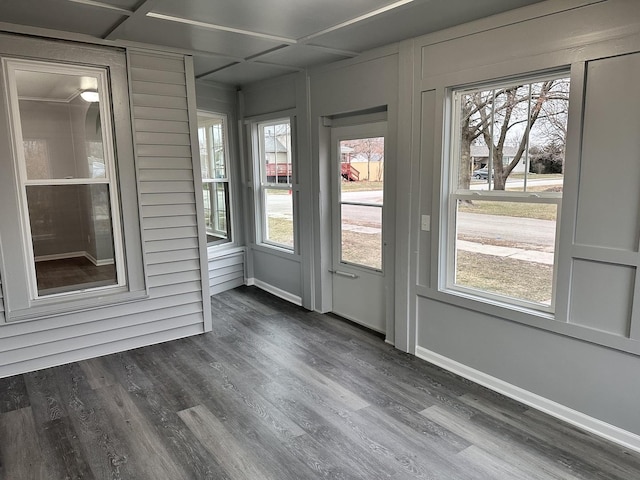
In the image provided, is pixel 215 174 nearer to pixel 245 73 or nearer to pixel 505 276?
pixel 245 73

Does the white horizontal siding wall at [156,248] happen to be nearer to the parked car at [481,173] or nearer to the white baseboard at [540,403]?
the white baseboard at [540,403]

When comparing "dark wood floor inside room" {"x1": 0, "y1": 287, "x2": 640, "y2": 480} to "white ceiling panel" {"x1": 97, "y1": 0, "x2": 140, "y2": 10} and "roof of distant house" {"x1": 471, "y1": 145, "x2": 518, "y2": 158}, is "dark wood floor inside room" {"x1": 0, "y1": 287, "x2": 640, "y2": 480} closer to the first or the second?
"roof of distant house" {"x1": 471, "y1": 145, "x2": 518, "y2": 158}

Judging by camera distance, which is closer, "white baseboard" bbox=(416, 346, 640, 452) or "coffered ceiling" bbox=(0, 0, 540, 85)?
"white baseboard" bbox=(416, 346, 640, 452)

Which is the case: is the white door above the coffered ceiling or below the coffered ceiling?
below

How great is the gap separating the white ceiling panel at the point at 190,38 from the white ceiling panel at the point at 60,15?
139 millimetres

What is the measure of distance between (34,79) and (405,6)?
2.71 m

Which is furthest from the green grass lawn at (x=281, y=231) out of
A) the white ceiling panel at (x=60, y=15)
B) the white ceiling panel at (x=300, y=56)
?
the white ceiling panel at (x=60, y=15)

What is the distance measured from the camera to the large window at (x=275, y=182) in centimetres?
501

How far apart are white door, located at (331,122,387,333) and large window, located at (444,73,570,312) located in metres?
0.81

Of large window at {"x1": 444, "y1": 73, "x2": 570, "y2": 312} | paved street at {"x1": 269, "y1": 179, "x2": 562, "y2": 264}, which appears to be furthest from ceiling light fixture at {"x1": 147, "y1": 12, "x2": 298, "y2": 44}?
paved street at {"x1": 269, "y1": 179, "x2": 562, "y2": 264}

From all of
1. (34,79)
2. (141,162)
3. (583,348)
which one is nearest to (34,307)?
(141,162)

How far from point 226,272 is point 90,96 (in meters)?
2.61

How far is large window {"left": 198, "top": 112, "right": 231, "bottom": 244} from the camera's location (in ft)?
17.3

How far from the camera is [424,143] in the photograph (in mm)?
3324
